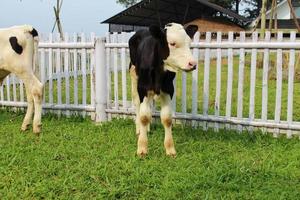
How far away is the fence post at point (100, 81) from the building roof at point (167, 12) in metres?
24.2

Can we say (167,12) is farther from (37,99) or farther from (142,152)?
(142,152)

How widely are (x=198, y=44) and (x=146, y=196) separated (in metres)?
3.08

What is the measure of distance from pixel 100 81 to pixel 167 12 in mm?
29782

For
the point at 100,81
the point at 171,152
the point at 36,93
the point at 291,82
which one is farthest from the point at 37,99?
the point at 291,82

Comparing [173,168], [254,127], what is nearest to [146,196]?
[173,168]

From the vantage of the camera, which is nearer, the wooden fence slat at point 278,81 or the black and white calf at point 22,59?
the wooden fence slat at point 278,81

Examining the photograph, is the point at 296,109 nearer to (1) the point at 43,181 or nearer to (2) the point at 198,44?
(2) the point at 198,44

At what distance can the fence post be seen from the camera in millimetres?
7031

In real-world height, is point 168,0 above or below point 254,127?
above

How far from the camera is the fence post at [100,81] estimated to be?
703 centimetres

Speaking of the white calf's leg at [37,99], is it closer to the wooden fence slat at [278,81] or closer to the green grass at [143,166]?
the green grass at [143,166]

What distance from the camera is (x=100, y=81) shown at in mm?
7086

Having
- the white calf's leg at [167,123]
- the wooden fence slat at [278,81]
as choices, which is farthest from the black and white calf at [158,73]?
the wooden fence slat at [278,81]

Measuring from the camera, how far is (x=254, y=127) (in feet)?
20.7
